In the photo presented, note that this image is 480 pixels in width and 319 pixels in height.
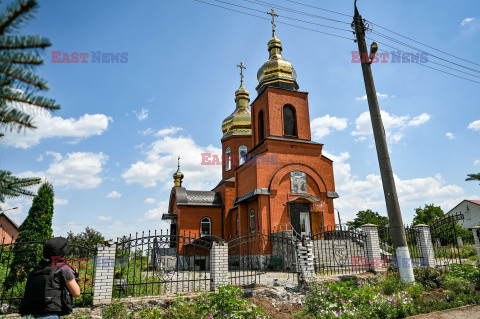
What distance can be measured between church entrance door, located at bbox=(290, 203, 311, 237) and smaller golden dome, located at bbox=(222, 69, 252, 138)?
933 centimetres

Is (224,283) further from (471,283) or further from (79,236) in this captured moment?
(79,236)

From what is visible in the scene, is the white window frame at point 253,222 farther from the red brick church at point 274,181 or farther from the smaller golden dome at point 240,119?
the smaller golden dome at point 240,119

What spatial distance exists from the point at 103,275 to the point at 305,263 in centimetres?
467

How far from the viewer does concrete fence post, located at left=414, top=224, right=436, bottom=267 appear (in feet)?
31.8

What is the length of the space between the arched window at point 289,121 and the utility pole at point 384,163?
28.3 feet

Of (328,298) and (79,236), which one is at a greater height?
(79,236)

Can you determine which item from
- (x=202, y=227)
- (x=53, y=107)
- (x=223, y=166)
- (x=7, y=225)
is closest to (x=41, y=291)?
(x=53, y=107)

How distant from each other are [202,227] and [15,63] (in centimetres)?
1796

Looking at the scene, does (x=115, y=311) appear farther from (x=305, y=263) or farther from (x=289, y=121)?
(x=289, y=121)

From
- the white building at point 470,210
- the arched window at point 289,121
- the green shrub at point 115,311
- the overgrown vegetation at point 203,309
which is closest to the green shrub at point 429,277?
the overgrown vegetation at point 203,309

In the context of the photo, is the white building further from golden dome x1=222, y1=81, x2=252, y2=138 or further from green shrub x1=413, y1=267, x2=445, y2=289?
green shrub x1=413, y1=267, x2=445, y2=289

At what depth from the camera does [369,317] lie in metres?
5.79

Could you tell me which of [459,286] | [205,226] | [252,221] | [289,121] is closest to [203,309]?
[459,286]

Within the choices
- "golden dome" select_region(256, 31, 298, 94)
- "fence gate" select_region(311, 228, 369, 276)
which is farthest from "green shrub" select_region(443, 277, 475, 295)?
"golden dome" select_region(256, 31, 298, 94)
